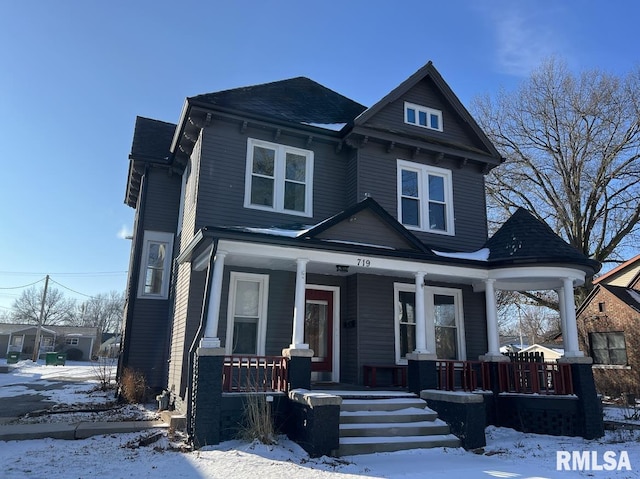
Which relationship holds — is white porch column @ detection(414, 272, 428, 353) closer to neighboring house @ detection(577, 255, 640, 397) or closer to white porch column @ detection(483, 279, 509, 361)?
white porch column @ detection(483, 279, 509, 361)

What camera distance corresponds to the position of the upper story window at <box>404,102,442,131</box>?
12523 millimetres

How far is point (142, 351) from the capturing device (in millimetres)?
12820

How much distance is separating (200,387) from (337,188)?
6065mm

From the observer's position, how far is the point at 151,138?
47.7 ft

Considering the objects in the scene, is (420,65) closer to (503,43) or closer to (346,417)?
(503,43)

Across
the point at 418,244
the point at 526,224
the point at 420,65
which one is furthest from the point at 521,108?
the point at 418,244

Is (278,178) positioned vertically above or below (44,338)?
above

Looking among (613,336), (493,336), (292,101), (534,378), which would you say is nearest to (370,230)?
(493,336)

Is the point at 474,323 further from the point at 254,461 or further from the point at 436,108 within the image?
the point at 254,461

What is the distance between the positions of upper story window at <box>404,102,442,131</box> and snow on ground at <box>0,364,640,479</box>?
8148 millimetres

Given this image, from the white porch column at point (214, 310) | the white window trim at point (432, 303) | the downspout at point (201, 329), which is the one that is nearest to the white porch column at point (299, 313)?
the white porch column at point (214, 310)

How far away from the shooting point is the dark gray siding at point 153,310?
12.7 meters

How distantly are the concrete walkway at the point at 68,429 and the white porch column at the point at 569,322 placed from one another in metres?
8.09

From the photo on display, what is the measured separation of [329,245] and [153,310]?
22.8 feet
